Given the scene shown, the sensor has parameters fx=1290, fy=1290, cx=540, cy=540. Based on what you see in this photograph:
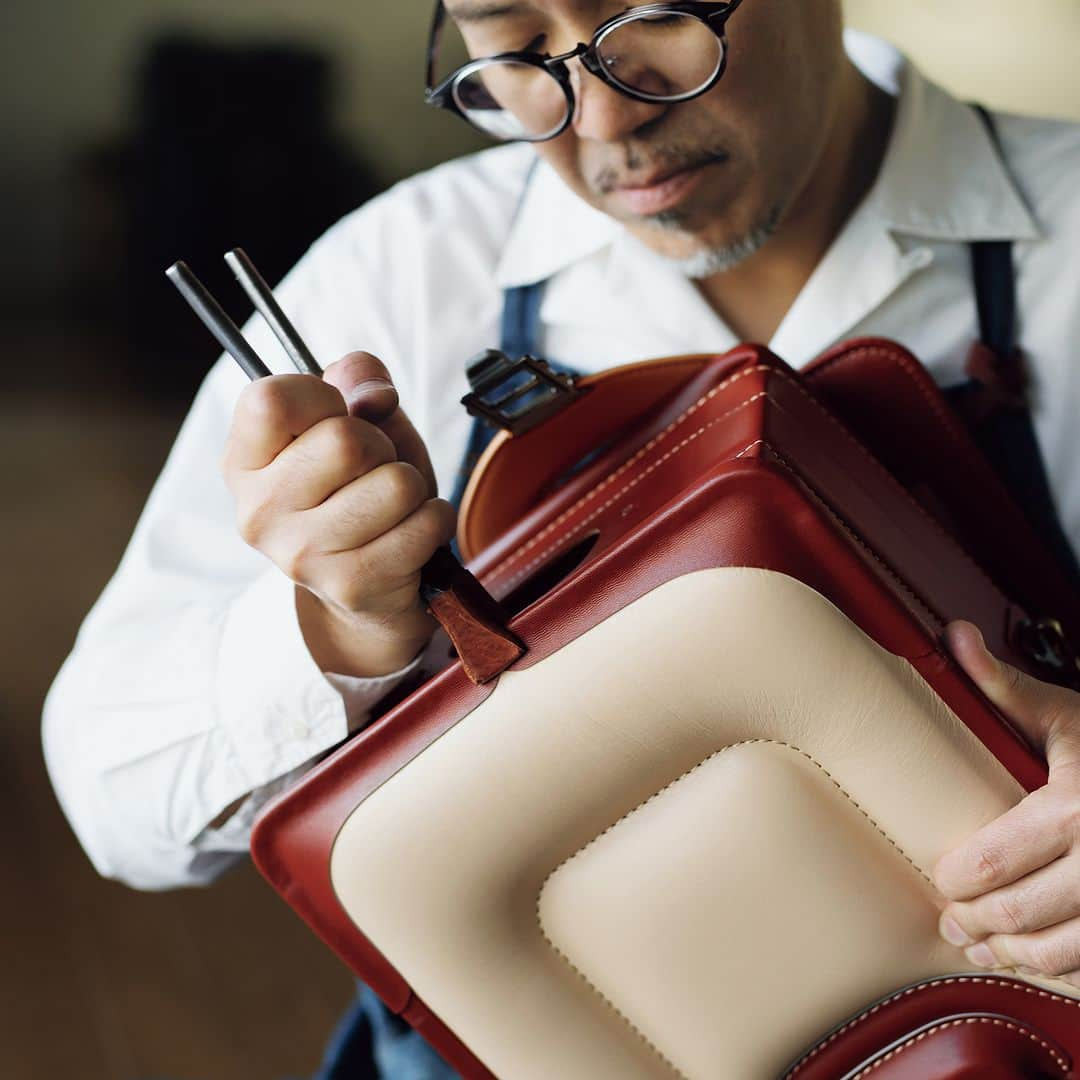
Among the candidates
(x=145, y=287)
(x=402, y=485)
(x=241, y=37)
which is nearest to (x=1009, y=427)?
(x=402, y=485)

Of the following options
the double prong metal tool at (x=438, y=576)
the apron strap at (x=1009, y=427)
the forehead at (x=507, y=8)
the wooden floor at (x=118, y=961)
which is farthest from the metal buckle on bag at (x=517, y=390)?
the wooden floor at (x=118, y=961)

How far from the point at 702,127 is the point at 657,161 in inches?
1.5

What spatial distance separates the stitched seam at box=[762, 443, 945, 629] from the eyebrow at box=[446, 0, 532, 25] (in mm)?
374

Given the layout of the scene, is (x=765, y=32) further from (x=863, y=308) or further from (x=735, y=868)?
(x=735, y=868)

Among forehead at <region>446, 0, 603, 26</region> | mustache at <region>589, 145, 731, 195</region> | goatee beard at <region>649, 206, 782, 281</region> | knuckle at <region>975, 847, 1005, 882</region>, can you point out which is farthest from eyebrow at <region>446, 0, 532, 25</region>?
knuckle at <region>975, 847, 1005, 882</region>

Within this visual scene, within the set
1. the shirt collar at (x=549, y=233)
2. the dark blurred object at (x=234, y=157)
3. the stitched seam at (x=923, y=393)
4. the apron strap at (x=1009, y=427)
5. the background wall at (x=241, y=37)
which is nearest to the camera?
the stitched seam at (x=923, y=393)

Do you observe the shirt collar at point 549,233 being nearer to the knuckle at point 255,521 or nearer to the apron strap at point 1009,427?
the apron strap at point 1009,427

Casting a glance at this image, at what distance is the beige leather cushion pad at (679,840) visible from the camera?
1.99ft

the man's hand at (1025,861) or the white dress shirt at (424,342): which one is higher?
the white dress shirt at (424,342)

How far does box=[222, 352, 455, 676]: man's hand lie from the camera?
62 cm

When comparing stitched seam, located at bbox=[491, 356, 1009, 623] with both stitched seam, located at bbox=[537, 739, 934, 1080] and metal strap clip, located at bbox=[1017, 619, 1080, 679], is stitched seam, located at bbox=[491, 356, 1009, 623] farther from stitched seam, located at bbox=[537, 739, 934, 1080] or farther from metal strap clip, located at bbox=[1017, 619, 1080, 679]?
stitched seam, located at bbox=[537, 739, 934, 1080]

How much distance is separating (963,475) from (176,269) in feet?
1.63

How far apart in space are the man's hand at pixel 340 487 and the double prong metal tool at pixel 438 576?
0.6 inches

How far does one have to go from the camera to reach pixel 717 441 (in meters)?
0.67
